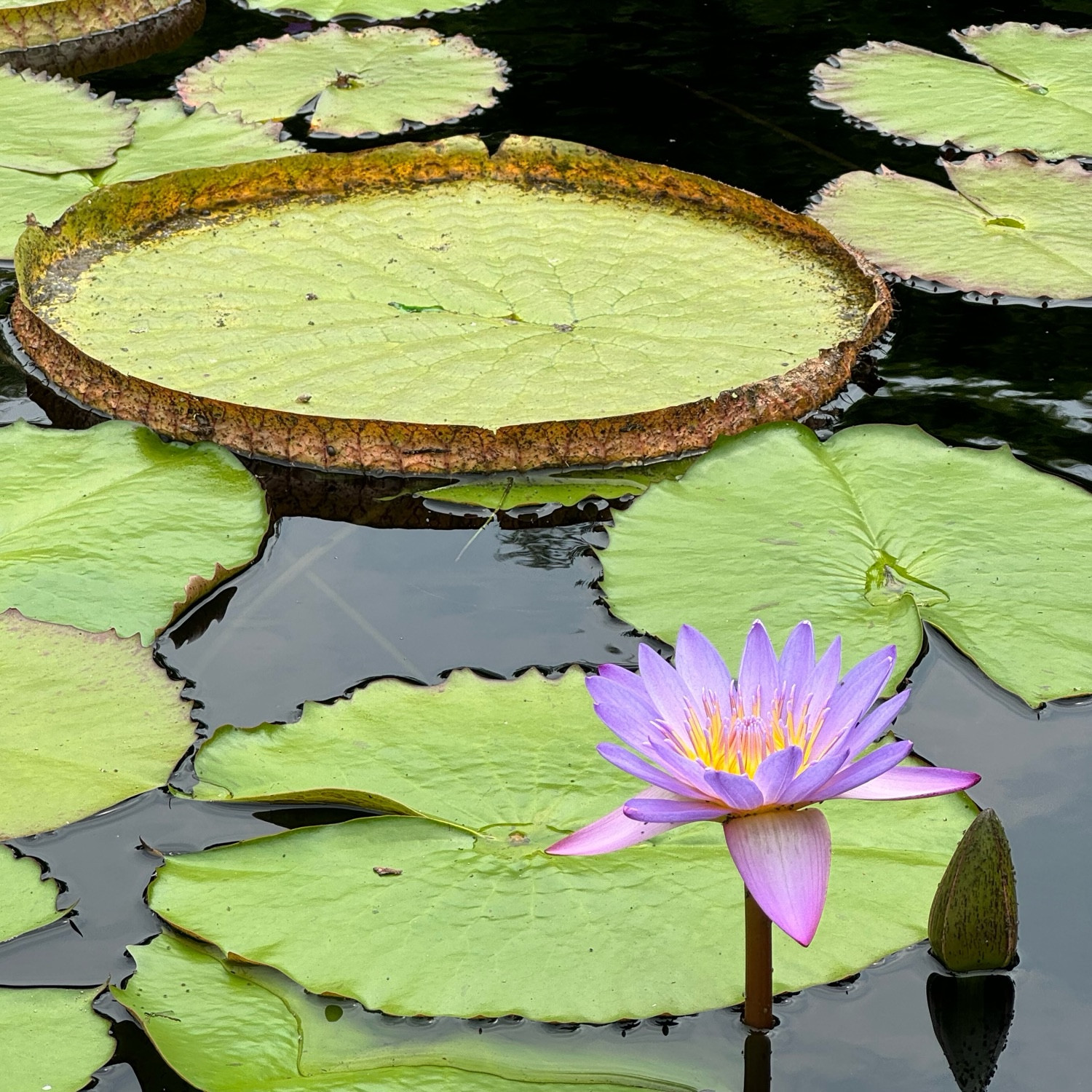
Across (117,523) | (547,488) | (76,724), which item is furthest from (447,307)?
(76,724)

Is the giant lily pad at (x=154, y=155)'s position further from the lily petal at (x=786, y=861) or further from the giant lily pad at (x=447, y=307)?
the lily petal at (x=786, y=861)

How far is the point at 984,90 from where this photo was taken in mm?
3459

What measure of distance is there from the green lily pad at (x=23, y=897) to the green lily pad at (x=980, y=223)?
196 cm

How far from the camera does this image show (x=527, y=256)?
253 centimetres

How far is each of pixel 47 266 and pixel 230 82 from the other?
125 cm

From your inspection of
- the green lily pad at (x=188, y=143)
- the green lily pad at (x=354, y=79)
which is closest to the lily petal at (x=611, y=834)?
the green lily pad at (x=188, y=143)

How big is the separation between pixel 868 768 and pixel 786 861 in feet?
0.31

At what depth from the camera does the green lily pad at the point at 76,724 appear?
1.46 m

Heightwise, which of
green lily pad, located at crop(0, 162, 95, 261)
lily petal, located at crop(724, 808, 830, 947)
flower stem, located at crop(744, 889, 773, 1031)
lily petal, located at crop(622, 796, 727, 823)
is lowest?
flower stem, located at crop(744, 889, 773, 1031)

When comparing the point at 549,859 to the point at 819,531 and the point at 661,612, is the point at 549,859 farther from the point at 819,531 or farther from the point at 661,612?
the point at 819,531

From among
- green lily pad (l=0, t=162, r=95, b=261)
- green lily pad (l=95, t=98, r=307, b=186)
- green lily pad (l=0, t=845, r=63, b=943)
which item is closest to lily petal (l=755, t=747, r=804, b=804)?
green lily pad (l=0, t=845, r=63, b=943)

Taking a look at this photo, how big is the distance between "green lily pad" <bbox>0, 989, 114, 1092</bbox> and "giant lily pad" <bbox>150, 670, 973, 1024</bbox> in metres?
0.12

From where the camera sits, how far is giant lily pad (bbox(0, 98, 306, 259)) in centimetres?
287

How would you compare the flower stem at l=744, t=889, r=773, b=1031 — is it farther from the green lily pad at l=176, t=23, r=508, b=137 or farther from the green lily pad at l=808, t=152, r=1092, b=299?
the green lily pad at l=176, t=23, r=508, b=137
